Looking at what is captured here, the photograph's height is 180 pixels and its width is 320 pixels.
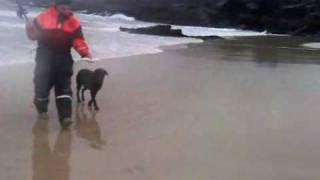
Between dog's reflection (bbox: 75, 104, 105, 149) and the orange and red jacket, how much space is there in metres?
0.87

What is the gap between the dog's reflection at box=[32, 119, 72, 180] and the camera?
4.77 meters

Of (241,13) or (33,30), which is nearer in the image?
(33,30)

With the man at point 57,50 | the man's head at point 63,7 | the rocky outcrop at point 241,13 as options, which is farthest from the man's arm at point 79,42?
the rocky outcrop at point 241,13

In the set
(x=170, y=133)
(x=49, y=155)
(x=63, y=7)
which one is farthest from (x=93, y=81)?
(x=49, y=155)

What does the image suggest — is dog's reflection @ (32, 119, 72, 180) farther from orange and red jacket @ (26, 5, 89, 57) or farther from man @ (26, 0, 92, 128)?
orange and red jacket @ (26, 5, 89, 57)

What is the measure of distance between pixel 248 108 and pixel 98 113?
6.99 feet

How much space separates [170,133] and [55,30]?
1.77 metres

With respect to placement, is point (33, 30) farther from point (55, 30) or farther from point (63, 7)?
point (63, 7)

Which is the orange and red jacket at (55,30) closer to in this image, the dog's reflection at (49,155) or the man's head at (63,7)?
the man's head at (63,7)

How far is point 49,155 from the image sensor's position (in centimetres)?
543

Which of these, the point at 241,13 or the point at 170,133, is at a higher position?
the point at 170,133

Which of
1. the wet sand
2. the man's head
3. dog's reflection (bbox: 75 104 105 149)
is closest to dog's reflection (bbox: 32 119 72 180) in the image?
the wet sand

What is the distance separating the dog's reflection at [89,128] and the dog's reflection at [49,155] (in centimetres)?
19

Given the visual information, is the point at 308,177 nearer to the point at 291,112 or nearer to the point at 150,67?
the point at 291,112
